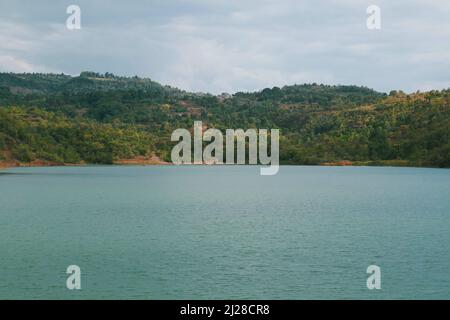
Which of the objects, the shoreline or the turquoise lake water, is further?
the shoreline

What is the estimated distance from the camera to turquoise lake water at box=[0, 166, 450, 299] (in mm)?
27500

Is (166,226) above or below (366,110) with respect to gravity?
below

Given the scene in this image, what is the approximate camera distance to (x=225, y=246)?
123 ft

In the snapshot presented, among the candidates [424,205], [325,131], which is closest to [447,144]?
[325,131]

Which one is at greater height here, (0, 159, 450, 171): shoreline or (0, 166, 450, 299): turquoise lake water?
(0, 159, 450, 171): shoreline

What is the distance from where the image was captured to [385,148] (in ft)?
522

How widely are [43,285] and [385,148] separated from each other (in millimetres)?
140088

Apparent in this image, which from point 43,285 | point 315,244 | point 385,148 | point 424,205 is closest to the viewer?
point 43,285

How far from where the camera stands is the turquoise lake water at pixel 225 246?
27500 millimetres

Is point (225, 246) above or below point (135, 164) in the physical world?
below

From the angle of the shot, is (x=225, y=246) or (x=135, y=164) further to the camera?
(x=135, y=164)
